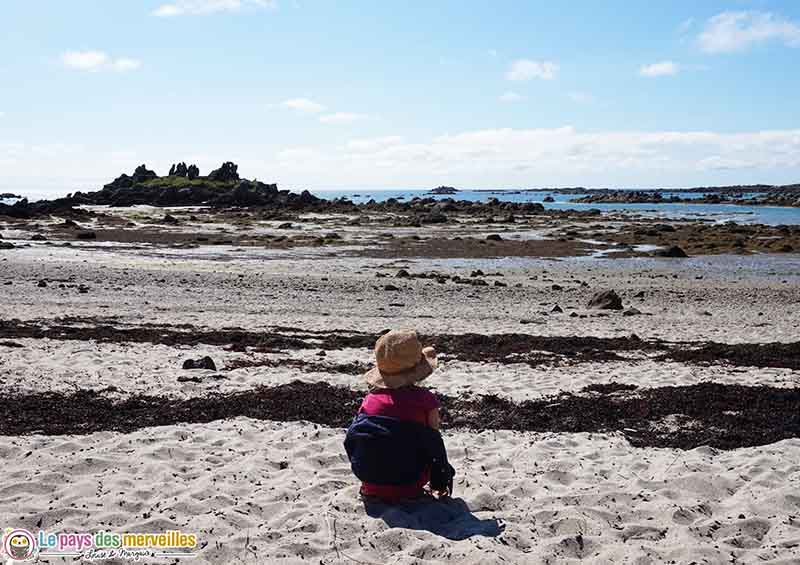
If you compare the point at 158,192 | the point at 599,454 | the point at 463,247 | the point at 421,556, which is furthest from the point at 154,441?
the point at 158,192

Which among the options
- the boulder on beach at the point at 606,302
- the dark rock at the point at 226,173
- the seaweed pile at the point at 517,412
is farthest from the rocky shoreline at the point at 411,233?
the seaweed pile at the point at 517,412

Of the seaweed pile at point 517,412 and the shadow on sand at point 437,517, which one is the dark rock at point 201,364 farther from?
the shadow on sand at point 437,517

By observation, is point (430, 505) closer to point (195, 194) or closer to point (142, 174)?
point (195, 194)

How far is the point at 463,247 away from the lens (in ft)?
138

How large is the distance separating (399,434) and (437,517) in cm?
69

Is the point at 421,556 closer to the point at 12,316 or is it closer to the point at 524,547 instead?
the point at 524,547

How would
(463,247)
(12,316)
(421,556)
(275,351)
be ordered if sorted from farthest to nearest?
(463,247) < (12,316) < (275,351) < (421,556)

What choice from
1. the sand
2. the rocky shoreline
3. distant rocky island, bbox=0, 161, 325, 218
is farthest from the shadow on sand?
distant rocky island, bbox=0, 161, 325, 218

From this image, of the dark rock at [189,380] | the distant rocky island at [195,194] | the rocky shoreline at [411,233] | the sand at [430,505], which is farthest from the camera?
the distant rocky island at [195,194]

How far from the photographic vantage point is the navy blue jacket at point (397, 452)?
5402 millimetres

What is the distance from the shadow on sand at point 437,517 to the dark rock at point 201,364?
232 inches

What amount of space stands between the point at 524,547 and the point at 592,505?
0.94 m

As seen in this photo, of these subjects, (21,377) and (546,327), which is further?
(546,327)

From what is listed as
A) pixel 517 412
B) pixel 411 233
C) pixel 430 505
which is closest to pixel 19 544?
pixel 430 505
